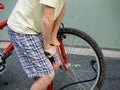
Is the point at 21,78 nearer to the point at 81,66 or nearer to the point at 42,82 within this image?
the point at 81,66

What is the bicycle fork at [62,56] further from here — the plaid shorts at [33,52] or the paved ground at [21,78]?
the paved ground at [21,78]

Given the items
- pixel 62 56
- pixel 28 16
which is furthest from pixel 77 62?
pixel 28 16

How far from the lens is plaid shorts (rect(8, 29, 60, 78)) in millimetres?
1996

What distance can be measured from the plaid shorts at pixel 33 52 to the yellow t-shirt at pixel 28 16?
0.17 ft

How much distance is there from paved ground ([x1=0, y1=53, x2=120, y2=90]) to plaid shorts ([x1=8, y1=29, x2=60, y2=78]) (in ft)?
2.51

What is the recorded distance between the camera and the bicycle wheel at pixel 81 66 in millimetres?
2303

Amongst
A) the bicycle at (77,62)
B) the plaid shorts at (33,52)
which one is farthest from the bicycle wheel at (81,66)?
the plaid shorts at (33,52)

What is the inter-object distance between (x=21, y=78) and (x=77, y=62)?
26.0 inches

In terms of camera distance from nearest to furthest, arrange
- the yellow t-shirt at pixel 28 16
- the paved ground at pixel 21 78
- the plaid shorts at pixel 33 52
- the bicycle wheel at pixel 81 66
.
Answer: the yellow t-shirt at pixel 28 16 < the plaid shorts at pixel 33 52 < the bicycle wheel at pixel 81 66 < the paved ground at pixel 21 78

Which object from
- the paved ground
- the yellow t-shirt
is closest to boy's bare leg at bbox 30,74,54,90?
the yellow t-shirt

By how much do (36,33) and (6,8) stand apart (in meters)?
1.66

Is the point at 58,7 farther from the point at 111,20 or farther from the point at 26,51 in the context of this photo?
the point at 111,20

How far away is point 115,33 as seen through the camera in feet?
11.1

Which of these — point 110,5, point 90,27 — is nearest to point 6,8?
point 90,27
